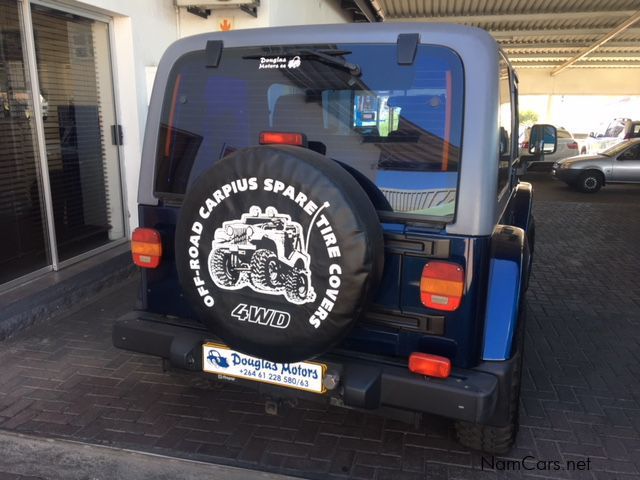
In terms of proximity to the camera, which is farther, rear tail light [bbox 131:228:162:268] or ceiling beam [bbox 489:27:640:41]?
ceiling beam [bbox 489:27:640:41]

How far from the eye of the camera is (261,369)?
264 centimetres

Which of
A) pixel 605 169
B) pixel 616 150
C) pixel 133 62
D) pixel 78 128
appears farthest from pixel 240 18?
pixel 616 150

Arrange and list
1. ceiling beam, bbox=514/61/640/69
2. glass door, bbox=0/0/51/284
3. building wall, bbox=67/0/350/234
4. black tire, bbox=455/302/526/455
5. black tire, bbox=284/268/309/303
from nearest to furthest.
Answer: black tire, bbox=284/268/309/303 < black tire, bbox=455/302/526/455 < glass door, bbox=0/0/51/284 < building wall, bbox=67/0/350/234 < ceiling beam, bbox=514/61/640/69

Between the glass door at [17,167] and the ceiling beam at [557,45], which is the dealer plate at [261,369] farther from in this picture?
the ceiling beam at [557,45]

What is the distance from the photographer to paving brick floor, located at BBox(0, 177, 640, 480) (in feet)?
9.47

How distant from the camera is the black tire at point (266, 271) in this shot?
241 cm

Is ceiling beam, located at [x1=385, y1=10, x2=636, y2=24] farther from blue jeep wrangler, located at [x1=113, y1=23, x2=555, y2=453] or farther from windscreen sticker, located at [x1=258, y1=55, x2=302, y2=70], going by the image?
blue jeep wrangler, located at [x1=113, y1=23, x2=555, y2=453]

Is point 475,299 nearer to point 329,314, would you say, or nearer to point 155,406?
point 329,314

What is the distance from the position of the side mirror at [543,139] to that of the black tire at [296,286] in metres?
3.09

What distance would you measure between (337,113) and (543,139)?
2.72 meters

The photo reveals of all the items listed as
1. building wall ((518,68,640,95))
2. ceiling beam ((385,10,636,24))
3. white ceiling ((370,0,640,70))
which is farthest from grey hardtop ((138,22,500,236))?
building wall ((518,68,640,95))

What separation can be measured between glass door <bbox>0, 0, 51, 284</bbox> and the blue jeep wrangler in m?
3.13

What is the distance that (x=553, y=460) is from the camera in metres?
2.91

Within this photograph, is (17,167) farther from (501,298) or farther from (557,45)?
(557,45)
